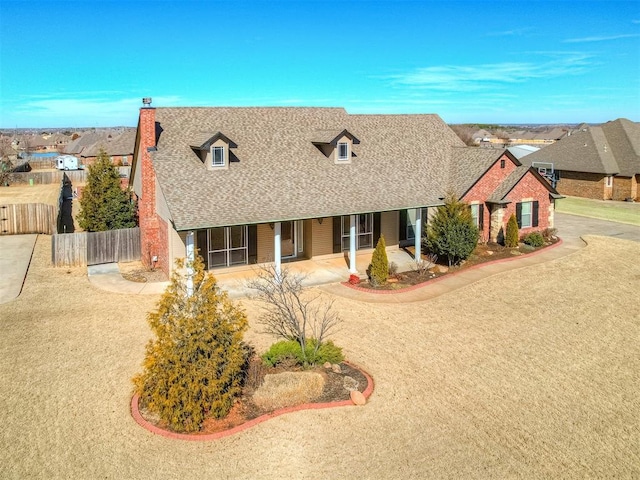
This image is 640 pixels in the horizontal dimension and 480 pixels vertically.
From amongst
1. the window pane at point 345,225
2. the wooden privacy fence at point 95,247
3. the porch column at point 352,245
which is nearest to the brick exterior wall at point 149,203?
the wooden privacy fence at point 95,247

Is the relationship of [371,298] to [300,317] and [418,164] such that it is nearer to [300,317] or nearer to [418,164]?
[300,317]

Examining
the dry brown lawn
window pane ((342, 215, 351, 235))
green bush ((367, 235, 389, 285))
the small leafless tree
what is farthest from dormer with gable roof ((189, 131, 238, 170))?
green bush ((367, 235, 389, 285))

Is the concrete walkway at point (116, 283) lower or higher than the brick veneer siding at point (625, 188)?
lower

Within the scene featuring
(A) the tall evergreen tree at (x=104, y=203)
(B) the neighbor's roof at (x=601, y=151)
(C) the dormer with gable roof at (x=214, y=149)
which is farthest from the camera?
(B) the neighbor's roof at (x=601, y=151)

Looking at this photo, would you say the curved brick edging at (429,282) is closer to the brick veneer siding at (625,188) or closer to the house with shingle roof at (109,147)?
the brick veneer siding at (625,188)

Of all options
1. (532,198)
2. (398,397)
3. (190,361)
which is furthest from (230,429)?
(532,198)

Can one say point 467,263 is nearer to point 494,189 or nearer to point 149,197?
point 494,189

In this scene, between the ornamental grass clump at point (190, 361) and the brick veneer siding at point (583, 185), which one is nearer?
the ornamental grass clump at point (190, 361)
